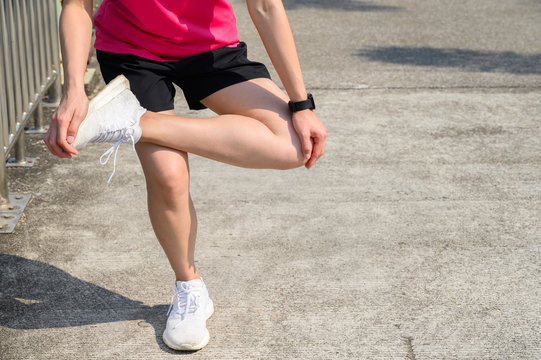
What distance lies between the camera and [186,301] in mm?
2838

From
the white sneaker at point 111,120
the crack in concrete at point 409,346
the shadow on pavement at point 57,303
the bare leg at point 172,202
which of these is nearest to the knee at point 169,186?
the bare leg at point 172,202

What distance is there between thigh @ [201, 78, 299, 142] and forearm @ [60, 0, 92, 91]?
0.46 meters

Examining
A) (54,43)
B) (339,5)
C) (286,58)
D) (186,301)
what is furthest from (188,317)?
(339,5)

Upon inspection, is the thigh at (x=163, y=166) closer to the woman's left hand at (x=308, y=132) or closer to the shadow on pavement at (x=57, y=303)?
the woman's left hand at (x=308, y=132)

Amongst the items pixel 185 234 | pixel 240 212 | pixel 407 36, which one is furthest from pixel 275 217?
pixel 407 36

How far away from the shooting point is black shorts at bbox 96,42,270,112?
2668 mm

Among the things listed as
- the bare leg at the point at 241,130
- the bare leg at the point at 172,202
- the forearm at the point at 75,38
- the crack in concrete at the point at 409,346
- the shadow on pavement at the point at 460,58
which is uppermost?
the forearm at the point at 75,38

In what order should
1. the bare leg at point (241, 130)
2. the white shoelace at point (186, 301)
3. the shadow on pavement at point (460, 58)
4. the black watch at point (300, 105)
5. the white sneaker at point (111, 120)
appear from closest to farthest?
1. the white sneaker at point (111, 120)
2. the bare leg at point (241, 130)
3. the black watch at point (300, 105)
4. the white shoelace at point (186, 301)
5. the shadow on pavement at point (460, 58)

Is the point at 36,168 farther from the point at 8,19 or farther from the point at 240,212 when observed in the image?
the point at 240,212

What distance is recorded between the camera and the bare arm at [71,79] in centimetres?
236

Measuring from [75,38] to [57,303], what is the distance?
1.05 meters

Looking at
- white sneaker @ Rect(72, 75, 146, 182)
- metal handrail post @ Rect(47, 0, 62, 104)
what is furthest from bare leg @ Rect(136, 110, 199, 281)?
metal handrail post @ Rect(47, 0, 62, 104)

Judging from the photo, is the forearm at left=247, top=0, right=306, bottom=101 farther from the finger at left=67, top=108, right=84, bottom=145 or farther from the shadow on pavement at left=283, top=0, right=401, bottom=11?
the shadow on pavement at left=283, top=0, right=401, bottom=11

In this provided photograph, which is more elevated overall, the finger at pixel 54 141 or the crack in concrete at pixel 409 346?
the finger at pixel 54 141
